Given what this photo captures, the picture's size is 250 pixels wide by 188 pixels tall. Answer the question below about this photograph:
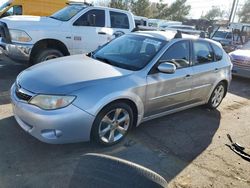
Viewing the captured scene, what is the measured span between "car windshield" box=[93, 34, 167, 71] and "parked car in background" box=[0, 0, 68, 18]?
11.1m

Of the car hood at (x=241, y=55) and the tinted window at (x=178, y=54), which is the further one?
the car hood at (x=241, y=55)

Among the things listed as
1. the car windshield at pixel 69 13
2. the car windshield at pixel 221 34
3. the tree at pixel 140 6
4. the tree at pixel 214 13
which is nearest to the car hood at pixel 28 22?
the car windshield at pixel 69 13

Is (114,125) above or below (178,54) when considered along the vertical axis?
below

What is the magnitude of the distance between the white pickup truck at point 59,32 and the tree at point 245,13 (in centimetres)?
5656

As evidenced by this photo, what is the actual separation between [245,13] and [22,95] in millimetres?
62812

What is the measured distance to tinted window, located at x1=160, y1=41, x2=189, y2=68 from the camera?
14.9ft

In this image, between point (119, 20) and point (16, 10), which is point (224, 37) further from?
point (16, 10)

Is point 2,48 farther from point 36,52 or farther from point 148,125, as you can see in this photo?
point 148,125

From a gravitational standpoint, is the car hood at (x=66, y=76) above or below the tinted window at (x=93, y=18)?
below

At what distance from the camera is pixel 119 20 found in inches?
340

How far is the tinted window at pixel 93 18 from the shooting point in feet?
25.5

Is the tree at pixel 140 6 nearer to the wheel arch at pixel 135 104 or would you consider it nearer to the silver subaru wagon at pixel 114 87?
the silver subaru wagon at pixel 114 87

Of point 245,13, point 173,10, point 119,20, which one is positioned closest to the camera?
point 119,20

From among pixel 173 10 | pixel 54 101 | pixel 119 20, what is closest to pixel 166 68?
pixel 54 101
